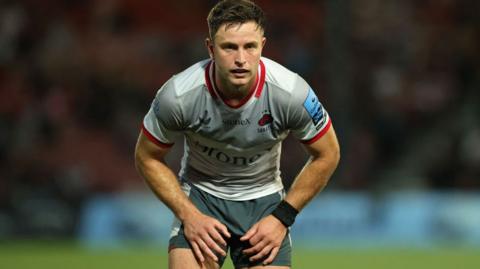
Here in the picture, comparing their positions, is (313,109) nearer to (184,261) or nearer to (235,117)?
(235,117)

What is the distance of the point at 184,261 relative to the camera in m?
5.50

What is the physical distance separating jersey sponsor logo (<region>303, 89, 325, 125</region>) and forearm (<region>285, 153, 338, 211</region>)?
239 mm

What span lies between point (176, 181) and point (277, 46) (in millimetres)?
9686

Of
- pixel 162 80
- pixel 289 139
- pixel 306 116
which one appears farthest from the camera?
pixel 162 80

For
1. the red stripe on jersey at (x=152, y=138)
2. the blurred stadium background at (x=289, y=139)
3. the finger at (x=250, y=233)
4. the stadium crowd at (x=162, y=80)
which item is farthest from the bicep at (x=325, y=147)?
the stadium crowd at (x=162, y=80)

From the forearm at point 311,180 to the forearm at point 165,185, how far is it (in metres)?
0.54

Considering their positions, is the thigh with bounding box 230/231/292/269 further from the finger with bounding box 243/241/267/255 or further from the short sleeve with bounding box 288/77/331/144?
the short sleeve with bounding box 288/77/331/144

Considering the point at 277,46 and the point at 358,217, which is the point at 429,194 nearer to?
the point at 358,217

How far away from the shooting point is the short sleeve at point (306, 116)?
539 centimetres

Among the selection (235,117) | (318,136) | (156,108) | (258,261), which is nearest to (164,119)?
(156,108)

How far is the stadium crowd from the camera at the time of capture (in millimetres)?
13469

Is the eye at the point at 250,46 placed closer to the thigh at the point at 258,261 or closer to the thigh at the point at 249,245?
the thigh at the point at 249,245

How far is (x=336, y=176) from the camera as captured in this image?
42.9 ft

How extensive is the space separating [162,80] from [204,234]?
1050cm
